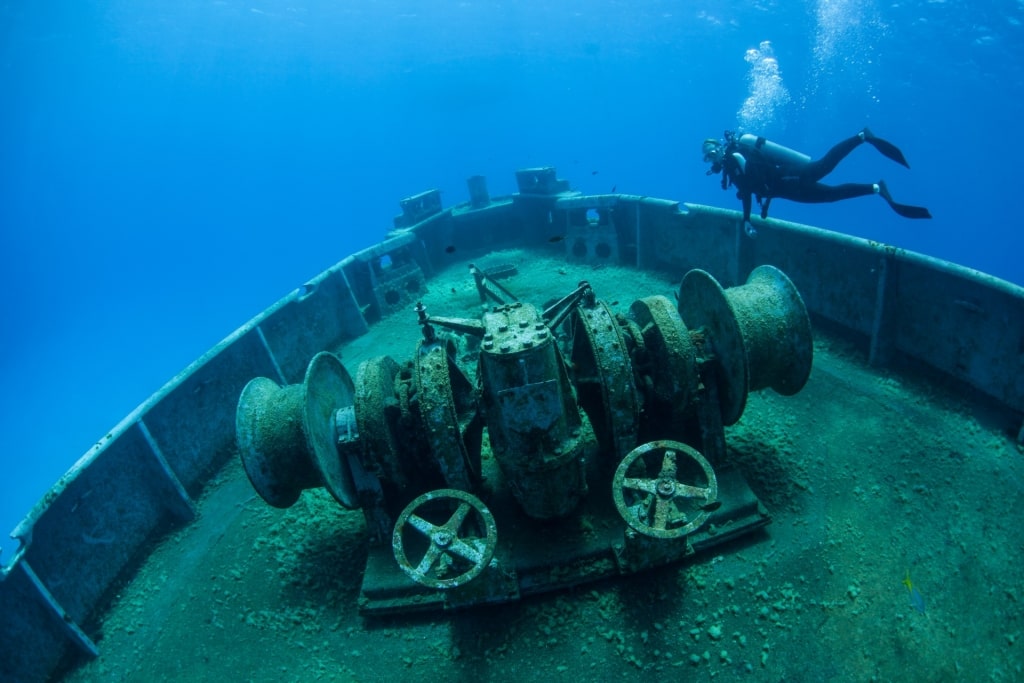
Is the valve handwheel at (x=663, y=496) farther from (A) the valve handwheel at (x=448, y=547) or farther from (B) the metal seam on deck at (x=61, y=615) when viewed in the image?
(B) the metal seam on deck at (x=61, y=615)

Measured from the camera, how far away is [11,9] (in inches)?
1065

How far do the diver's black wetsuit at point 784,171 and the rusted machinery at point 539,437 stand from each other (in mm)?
3891

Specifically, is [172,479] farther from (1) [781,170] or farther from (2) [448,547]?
(1) [781,170]

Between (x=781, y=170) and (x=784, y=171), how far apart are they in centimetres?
5

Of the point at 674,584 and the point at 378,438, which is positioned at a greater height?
the point at 378,438

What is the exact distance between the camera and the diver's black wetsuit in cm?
748

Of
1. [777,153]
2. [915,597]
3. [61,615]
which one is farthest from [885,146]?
[61,615]

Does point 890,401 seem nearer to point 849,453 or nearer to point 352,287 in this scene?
point 849,453

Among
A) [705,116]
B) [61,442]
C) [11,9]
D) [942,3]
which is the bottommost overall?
[61,442]

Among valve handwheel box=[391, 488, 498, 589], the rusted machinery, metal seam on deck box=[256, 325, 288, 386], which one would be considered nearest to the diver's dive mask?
the rusted machinery

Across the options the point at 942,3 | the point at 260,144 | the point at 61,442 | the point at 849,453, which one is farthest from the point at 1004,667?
the point at 260,144

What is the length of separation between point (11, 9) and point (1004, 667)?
45.6 m

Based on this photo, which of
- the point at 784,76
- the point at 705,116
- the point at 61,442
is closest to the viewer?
the point at 61,442

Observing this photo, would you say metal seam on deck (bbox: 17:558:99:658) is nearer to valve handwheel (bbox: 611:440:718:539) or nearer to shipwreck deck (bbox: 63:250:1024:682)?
shipwreck deck (bbox: 63:250:1024:682)
